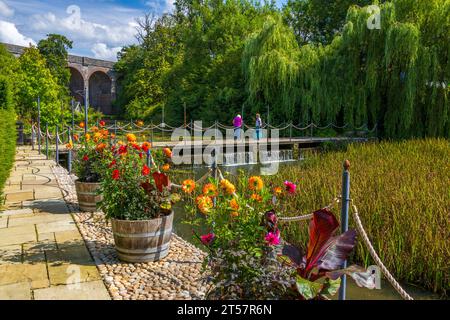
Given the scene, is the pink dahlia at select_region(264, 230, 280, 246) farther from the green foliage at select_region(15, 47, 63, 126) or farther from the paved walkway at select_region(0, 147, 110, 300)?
the green foliage at select_region(15, 47, 63, 126)

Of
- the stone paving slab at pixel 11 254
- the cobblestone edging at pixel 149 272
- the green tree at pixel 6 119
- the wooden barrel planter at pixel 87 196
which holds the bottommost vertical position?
the cobblestone edging at pixel 149 272

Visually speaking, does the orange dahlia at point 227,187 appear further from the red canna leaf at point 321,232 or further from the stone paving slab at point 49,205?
the stone paving slab at point 49,205

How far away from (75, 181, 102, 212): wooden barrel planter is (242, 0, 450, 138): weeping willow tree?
12.4 m

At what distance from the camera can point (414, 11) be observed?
48.0 feet

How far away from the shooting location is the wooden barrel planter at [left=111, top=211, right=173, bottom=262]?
12.2 ft

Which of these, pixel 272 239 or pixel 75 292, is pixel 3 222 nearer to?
pixel 75 292

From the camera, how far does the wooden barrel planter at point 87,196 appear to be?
216 inches

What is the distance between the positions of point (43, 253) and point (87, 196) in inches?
65.0

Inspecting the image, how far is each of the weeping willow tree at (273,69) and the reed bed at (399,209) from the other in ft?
28.8

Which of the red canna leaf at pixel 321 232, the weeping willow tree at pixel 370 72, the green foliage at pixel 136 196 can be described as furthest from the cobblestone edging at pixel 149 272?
the weeping willow tree at pixel 370 72

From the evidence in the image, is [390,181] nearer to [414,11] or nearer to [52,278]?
[52,278]

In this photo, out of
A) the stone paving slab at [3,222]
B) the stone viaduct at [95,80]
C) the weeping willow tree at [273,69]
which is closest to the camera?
the stone paving slab at [3,222]
